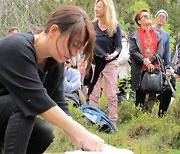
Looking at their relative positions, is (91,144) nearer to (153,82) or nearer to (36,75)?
(36,75)

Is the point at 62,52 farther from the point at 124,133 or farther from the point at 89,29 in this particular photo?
the point at 124,133

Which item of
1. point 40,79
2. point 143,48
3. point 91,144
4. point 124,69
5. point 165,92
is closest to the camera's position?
point 91,144

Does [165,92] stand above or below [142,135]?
above

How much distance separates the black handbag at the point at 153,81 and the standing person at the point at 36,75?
9.73ft

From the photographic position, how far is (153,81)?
18.0 ft

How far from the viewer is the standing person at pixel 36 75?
96.3 inches

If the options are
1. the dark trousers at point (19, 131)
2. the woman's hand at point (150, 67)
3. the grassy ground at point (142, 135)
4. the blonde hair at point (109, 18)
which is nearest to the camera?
the dark trousers at point (19, 131)

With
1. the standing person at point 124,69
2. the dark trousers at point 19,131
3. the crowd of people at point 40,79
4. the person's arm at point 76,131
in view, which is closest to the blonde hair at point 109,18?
the standing person at point 124,69

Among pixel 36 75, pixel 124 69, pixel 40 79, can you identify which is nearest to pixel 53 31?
pixel 36 75

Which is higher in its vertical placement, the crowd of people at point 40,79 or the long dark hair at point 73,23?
the long dark hair at point 73,23

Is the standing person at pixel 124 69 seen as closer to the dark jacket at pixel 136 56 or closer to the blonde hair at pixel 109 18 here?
the dark jacket at pixel 136 56

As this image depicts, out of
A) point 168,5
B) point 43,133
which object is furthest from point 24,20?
point 168,5

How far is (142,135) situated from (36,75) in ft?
8.73

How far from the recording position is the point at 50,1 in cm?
1199
